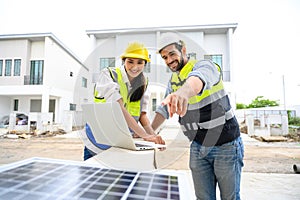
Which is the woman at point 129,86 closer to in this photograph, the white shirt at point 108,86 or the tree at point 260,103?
the white shirt at point 108,86

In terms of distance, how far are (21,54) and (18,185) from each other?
24.9ft

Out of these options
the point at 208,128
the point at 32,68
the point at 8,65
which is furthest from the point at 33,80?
the point at 208,128

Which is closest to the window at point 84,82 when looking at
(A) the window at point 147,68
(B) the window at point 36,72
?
(A) the window at point 147,68

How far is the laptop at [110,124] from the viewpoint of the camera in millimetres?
542

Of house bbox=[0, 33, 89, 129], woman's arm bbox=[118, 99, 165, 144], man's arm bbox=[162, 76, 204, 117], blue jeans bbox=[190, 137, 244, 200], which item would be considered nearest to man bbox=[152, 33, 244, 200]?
Answer: blue jeans bbox=[190, 137, 244, 200]

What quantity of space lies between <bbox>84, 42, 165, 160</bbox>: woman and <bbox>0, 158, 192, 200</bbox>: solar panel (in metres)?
0.12

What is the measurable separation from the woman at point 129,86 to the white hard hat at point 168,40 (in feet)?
0.20

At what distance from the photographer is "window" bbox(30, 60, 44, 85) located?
6.47 meters

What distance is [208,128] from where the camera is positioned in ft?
2.24

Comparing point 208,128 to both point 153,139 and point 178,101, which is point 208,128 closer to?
point 153,139

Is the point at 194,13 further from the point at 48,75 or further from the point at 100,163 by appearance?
the point at 48,75

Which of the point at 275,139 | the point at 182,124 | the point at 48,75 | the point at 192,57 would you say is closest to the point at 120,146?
the point at 182,124

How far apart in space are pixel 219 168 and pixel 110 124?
441 mm

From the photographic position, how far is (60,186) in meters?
0.50
